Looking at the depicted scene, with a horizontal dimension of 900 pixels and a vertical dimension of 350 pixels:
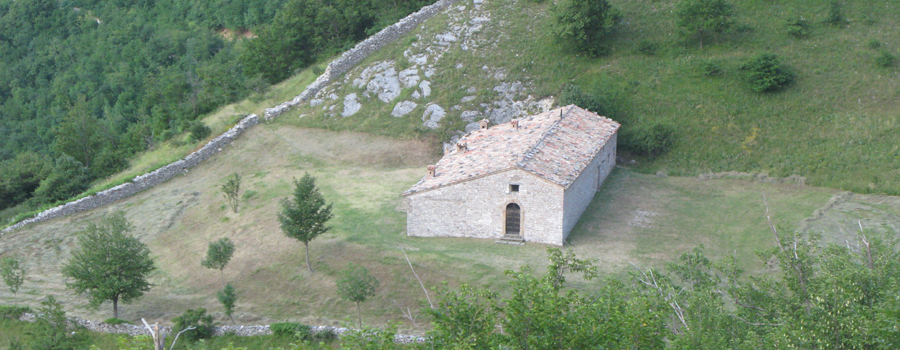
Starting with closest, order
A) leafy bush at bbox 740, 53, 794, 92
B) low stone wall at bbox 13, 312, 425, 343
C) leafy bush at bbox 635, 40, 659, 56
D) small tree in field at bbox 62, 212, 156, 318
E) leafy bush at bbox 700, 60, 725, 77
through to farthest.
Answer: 1. low stone wall at bbox 13, 312, 425, 343
2. small tree in field at bbox 62, 212, 156, 318
3. leafy bush at bbox 740, 53, 794, 92
4. leafy bush at bbox 700, 60, 725, 77
5. leafy bush at bbox 635, 40, 659, 56

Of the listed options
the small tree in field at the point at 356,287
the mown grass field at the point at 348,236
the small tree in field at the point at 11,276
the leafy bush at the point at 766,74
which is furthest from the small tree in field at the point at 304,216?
the leafy bush at the point at 766,74

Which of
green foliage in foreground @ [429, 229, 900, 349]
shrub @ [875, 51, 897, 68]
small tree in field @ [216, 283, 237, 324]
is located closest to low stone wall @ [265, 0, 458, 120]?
small tree in field @ [216, 283, 237, 324]

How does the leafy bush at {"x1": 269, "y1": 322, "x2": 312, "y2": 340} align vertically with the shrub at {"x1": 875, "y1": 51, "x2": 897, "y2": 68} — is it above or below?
below

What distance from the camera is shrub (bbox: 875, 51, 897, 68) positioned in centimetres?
3816

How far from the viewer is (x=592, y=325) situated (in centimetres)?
1392

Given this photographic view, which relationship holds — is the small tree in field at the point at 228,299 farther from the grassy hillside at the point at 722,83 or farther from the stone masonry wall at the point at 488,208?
the grassy hillside at the point at 722,83

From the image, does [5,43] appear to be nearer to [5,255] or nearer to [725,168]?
[5,255]

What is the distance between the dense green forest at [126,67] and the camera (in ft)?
140

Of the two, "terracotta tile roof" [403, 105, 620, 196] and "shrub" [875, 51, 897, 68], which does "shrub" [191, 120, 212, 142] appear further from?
"shrub" [875, 51, 897, 68]

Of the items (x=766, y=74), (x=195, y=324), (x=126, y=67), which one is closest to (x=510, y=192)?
(x=195, y=324)

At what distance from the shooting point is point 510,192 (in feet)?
91.6

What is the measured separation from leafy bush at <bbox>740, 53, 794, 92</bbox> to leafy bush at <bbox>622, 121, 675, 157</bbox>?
224 inches

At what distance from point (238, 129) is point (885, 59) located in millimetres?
34747

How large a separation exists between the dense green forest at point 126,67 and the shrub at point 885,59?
2838 cm
